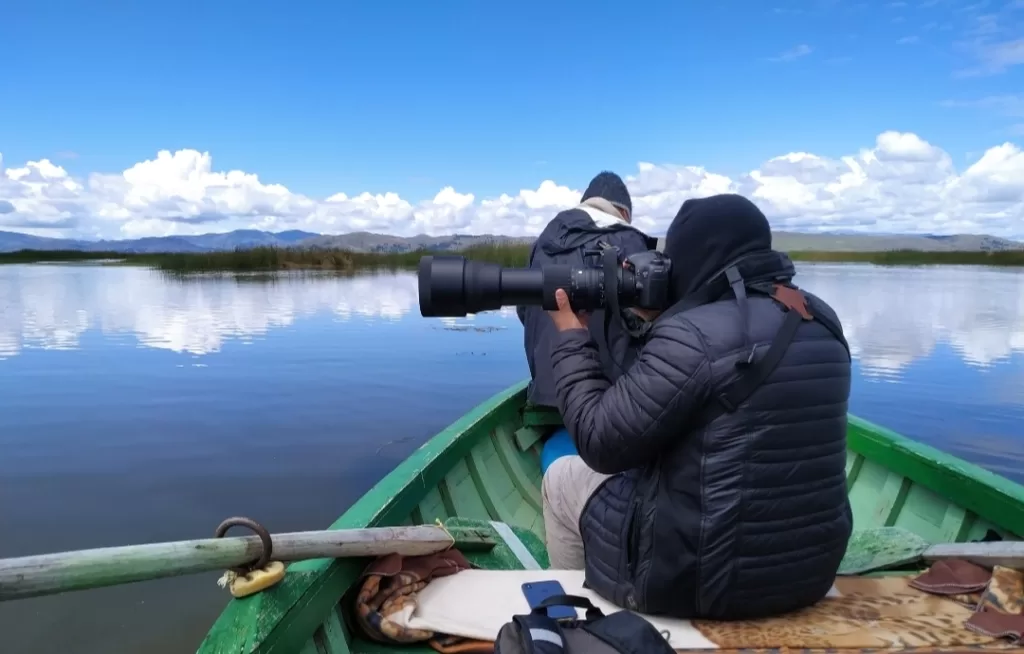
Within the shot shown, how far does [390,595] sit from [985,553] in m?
1.82

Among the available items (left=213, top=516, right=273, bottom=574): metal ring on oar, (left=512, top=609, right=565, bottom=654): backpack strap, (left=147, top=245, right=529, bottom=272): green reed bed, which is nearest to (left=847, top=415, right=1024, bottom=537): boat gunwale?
(left=512, top=609, right=565, bottom=654): backpack strap

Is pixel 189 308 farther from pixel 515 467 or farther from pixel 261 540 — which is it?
pixel 261 540

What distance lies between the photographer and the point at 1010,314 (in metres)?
19.2

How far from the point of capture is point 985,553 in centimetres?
208

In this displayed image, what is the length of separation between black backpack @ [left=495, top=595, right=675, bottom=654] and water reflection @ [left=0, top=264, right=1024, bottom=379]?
10735 mm

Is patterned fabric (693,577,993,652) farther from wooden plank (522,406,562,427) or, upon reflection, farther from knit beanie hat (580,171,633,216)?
wooden plank (522,406,562,427)

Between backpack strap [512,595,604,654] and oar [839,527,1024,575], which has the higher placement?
backpack strap [512,595,604,654]

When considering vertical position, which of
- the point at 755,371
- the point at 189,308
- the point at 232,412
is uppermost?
the point at 755,371

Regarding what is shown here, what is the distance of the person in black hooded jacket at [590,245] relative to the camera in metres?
2.66

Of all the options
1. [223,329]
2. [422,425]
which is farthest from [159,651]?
[223,329]

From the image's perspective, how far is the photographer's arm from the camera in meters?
1.44

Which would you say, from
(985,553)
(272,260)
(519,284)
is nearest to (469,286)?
(519,284)

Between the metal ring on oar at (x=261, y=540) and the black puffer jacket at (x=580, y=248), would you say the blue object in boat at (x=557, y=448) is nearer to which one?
the black puffer jacket at (x=580, y=248)

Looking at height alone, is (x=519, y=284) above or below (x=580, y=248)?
below
